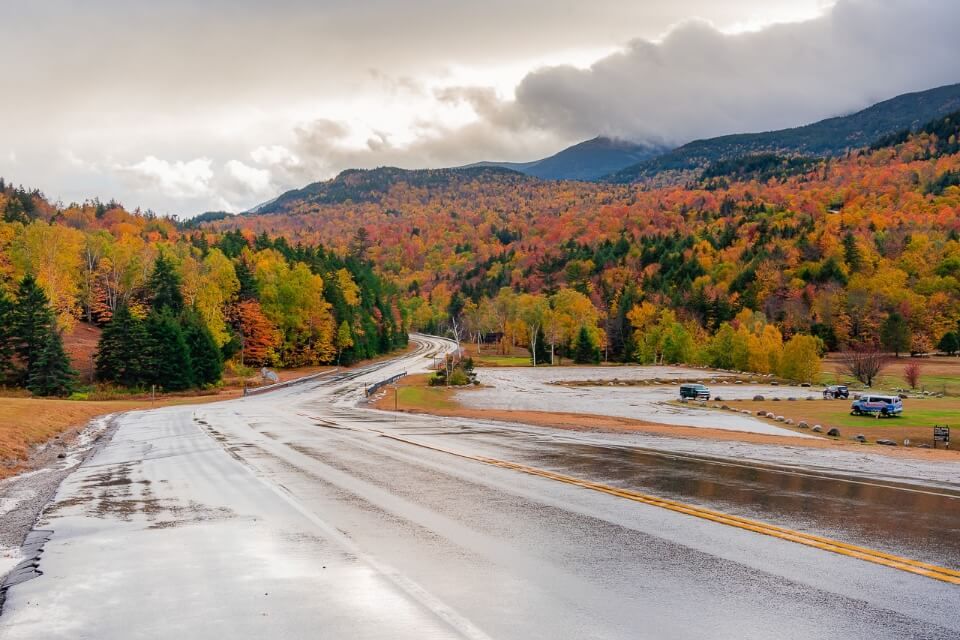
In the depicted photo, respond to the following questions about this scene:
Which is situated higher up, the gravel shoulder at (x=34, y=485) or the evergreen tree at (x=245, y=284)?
the evergreen tree at (x=245, y=284)

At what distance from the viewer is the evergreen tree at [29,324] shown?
55.0 meters

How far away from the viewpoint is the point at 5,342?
54594 mm

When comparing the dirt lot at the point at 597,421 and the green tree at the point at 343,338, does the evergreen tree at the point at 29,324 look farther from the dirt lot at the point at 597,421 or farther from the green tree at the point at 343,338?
the green tree at the point at 343,338

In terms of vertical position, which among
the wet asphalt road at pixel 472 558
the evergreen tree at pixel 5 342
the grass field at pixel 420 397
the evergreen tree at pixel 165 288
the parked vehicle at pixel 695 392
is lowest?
the parked vehicle at pixel 695 392

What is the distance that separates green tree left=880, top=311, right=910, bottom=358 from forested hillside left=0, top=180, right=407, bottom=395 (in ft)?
283

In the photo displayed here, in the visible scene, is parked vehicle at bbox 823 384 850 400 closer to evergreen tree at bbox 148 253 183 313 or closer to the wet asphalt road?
the wet asphalt road

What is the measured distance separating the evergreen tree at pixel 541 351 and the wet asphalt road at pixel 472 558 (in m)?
103

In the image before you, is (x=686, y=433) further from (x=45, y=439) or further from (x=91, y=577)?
(x=45, y=439)

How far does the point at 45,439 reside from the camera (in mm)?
24047

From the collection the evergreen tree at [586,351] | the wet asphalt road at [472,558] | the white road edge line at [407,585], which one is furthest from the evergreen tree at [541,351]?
the white road edge line at [407,585]

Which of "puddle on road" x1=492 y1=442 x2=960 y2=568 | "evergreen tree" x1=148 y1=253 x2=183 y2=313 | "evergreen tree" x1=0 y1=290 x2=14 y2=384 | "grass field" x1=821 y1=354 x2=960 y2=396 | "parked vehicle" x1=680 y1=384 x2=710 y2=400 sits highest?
"evergreen tree" x1=148 y1=253 x2=183 y2=313

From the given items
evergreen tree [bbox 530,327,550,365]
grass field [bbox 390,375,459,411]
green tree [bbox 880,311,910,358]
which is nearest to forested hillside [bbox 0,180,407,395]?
grass field [bbox 390,375,459,411]

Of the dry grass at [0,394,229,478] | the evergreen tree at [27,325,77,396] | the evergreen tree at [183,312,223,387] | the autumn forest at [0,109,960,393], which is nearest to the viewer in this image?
the dry grass at [0,394,229,478]

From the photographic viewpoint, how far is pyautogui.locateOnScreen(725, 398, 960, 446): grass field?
118 feet
